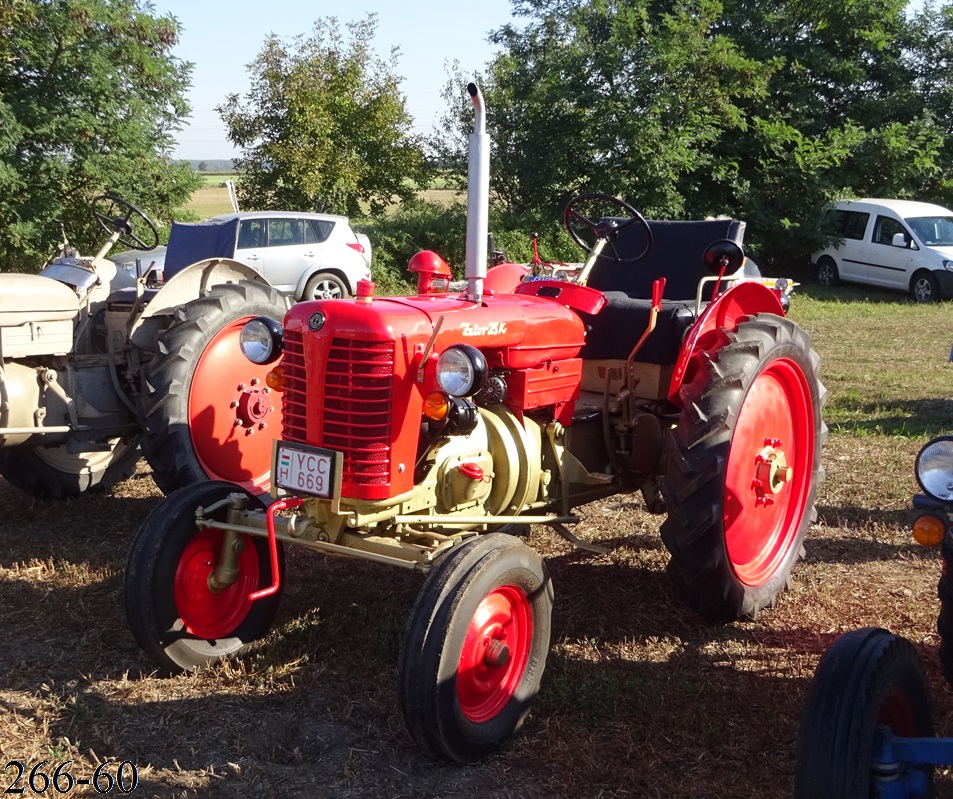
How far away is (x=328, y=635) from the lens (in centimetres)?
391

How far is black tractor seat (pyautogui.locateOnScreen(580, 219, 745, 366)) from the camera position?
4.36m

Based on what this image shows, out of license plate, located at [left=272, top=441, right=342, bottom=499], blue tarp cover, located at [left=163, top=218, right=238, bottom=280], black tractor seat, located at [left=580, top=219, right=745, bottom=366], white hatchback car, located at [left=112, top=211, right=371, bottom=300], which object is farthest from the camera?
white hatchback car, located at [left=112, top=211, right=371, bottom=300]

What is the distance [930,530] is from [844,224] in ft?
54.8

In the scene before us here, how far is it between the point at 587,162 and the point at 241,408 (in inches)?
563

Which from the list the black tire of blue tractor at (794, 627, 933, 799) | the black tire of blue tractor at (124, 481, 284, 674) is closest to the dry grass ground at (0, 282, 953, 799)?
the black tire of blue tractor at (124, 481, 284, 674)

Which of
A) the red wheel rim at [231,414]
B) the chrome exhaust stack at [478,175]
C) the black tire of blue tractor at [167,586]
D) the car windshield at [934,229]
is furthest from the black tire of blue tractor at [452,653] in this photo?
the car windshield at [934,229]

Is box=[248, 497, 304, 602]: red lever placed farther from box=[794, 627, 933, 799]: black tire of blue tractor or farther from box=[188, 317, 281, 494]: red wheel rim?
box=[794, 627, 933, 799]: black tire of blue tractor

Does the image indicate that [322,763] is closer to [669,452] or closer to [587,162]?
[669,452]

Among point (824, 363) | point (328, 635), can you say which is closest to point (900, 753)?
point (328, 635)

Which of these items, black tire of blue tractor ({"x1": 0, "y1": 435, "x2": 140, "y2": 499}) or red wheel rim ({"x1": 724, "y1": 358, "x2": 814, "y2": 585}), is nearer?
red wheel rim ({"x1": 724, "y1": 358, "x2": 814, "y2": 585})

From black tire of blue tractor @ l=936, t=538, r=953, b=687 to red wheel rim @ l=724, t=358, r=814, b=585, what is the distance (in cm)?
88

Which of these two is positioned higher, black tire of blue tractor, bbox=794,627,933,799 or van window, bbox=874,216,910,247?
van window, bbox=874,216,910,247

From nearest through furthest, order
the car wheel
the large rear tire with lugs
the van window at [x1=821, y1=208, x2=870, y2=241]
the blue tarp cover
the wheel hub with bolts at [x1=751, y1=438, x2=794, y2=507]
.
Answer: the wheel hub with bolts at [x1=751, y1=438, x2=794, y2=507] < the large rear tire with lugs < the blue tarp cover < the car wheel < the van window at [x1=821, y1=208, x2=870, y2=241]

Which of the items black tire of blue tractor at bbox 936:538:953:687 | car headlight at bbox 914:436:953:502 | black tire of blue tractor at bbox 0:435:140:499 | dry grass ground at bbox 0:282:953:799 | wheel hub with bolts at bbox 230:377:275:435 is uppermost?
car headlight at bbox 914:436:953:502
